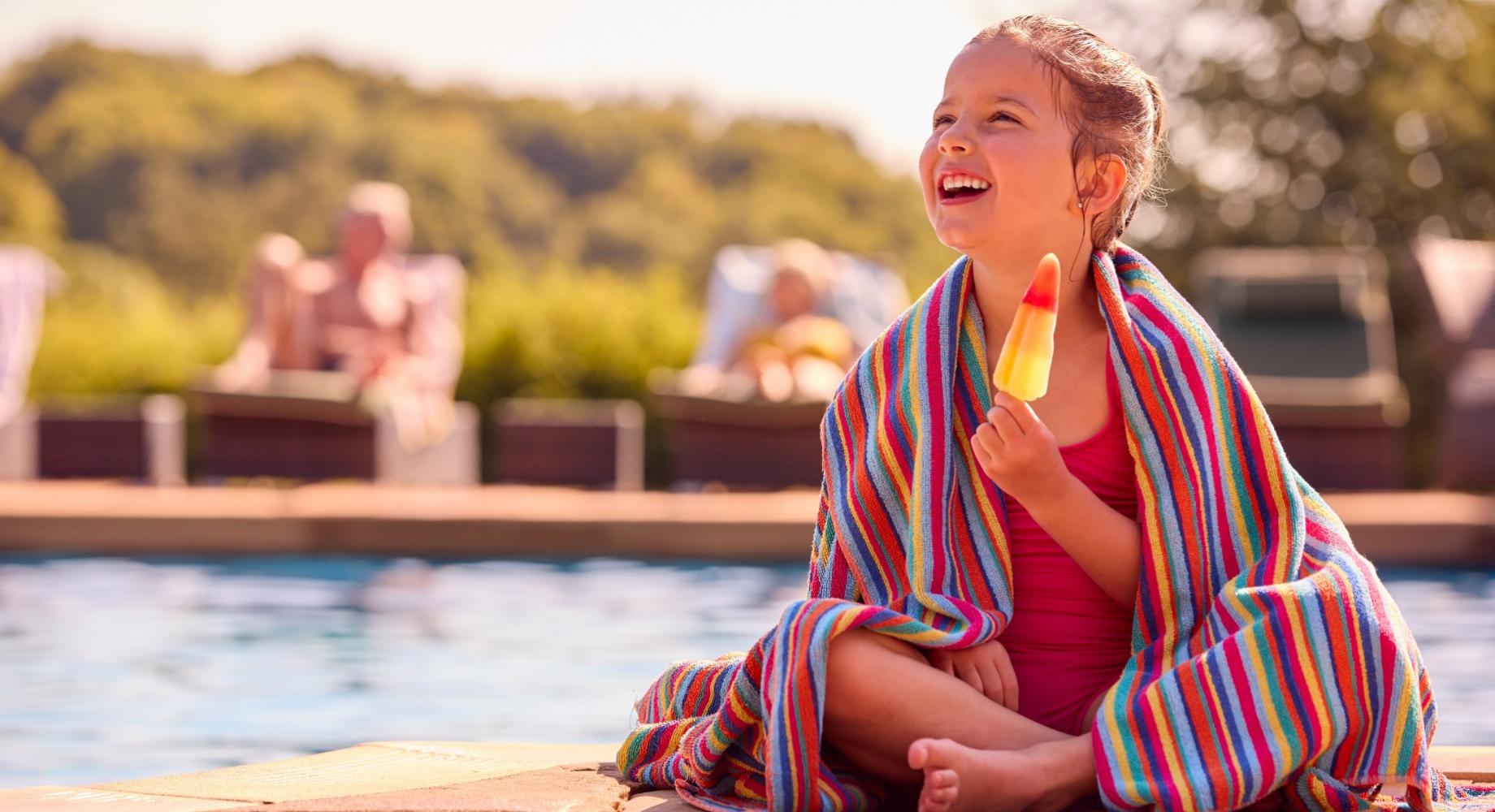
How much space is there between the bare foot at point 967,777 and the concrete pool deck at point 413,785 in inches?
6.6

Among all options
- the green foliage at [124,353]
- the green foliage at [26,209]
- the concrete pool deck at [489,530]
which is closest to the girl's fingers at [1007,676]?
the concrete pool deck at [489,530]

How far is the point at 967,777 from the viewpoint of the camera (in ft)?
6.20

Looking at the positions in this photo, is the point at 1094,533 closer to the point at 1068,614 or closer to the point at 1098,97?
the point at 1068,614

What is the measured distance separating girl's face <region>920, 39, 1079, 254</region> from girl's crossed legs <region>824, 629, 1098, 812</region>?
51 centimetres

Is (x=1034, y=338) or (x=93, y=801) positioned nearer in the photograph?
(x=1034, y=338)

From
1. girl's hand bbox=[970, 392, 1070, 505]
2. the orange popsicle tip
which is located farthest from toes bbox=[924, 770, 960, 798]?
the orange popsicle tip

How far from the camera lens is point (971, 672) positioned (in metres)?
2.05

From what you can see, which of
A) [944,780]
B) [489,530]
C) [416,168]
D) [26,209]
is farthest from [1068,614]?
[416,168]

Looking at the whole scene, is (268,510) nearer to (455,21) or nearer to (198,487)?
(198,487)

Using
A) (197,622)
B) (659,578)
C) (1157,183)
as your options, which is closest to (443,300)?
(659,578)

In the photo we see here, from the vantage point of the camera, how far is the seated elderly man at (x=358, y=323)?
898 cm

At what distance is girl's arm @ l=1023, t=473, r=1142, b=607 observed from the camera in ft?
6.73

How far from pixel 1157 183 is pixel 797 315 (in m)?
7.12

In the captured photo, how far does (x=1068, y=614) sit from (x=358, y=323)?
291 inches
